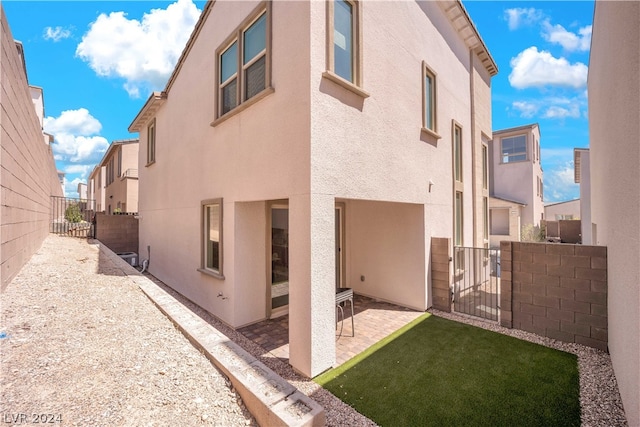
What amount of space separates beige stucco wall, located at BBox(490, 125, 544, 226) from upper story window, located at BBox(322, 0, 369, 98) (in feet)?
77.2

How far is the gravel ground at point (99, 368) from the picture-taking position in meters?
2.73

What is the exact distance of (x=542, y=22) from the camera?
325 inches

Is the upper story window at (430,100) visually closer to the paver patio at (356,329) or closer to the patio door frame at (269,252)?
the patio door frame at (269,252)

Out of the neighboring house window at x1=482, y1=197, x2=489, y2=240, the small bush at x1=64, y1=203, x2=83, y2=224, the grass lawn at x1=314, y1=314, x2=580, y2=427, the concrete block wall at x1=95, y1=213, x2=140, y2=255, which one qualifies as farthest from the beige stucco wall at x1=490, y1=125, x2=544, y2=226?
the small bush at x1=64, y1=203, x2=83, y2=224

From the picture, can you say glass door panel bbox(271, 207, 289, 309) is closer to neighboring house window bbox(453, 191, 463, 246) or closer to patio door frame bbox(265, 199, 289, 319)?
patio door frame bbox(265, 199, 289, 319)

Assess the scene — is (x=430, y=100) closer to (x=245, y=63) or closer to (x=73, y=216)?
(x=245, y=63)

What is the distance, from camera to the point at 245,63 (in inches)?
243

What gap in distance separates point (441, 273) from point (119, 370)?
6.98 meters

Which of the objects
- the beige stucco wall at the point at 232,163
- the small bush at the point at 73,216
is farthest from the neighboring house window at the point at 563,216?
the small bush at the point at 73,216

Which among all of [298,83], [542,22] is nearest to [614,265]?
[298,83]

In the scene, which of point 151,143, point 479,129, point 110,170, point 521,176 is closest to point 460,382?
point 479,129

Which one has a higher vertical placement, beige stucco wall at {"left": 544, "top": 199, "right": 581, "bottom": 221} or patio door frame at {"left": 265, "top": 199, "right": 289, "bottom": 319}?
beige stucco wall at {"left": 544, "top": 199, "right": 581, "bottom": 221}

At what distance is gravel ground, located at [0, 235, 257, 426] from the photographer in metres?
2.73

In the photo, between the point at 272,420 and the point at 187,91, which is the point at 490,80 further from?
the point at 272,420
